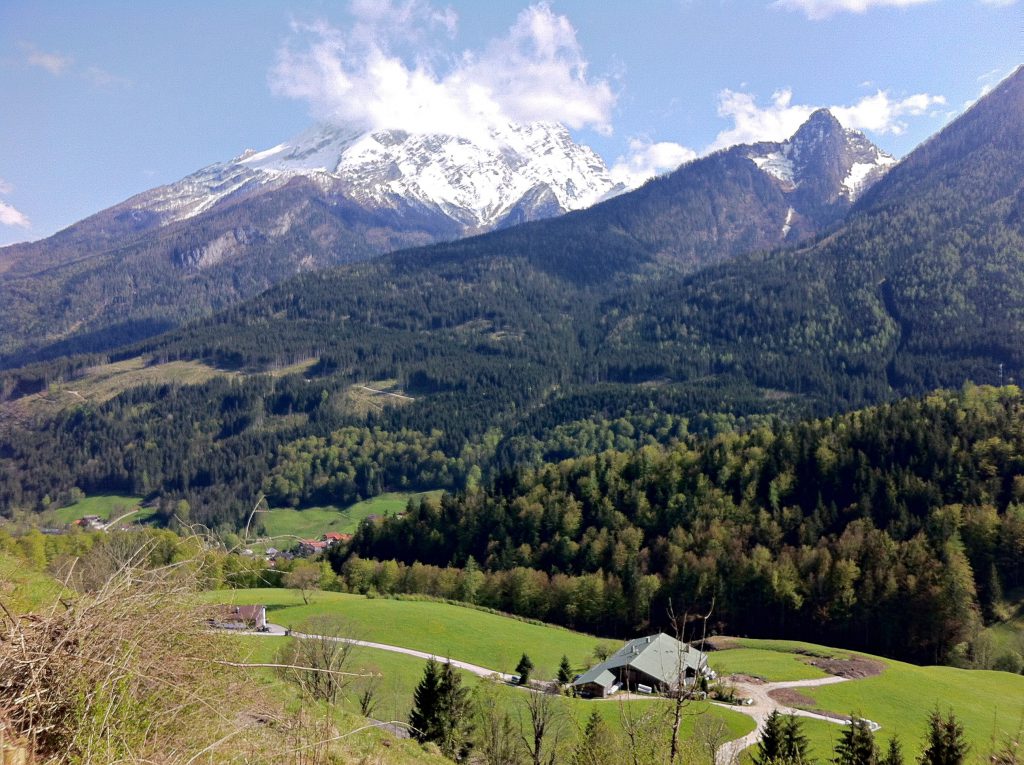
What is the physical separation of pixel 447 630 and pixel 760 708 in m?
31.3

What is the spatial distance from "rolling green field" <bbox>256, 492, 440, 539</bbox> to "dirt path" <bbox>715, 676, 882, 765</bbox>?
115 metres

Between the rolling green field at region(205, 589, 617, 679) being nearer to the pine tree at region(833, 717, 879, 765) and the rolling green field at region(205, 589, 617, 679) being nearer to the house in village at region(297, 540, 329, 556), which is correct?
the pine tree at region(833, 717, 879, 765)

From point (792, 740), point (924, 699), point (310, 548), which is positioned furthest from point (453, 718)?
point (310, 548)

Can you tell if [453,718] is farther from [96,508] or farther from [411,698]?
[96,508]

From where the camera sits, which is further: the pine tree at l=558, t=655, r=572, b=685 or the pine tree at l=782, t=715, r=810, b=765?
the pine tree at l=558, t=655, r=572, b=685

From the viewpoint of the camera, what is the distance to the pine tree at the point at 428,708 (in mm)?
34938

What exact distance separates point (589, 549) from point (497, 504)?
63.5ft

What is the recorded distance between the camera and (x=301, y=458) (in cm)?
19775

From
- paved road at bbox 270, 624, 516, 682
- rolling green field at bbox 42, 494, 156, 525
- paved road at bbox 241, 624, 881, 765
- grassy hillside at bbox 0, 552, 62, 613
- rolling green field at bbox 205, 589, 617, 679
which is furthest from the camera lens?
rolling green field at bbox 42, 494, 156, 525

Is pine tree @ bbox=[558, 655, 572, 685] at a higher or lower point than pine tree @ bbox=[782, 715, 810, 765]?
lower

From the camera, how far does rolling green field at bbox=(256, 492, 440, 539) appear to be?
15888 centimetres

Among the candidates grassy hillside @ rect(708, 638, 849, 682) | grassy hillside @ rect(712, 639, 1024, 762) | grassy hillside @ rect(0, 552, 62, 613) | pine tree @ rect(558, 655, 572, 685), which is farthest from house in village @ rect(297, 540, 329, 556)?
grassy hillside @ rect(0, 552, 62, 613)

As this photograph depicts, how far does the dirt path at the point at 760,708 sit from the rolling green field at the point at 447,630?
52.3ft

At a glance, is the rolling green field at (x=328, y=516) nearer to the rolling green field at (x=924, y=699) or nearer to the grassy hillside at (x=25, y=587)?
the rolling green field at (x=924, y=699)
